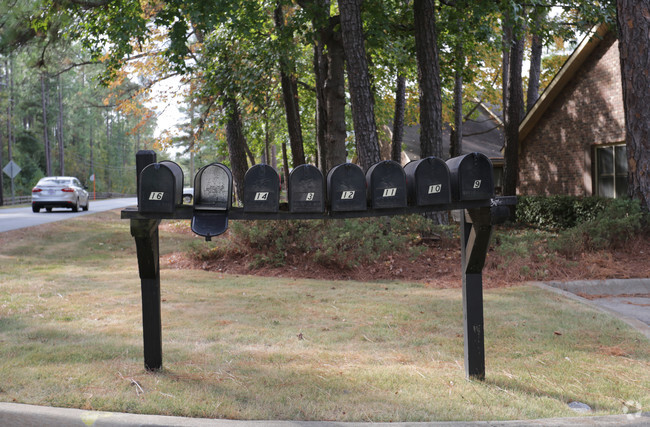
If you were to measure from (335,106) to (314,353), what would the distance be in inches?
365

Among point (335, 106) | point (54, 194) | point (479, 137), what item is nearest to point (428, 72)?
point (335, 106)

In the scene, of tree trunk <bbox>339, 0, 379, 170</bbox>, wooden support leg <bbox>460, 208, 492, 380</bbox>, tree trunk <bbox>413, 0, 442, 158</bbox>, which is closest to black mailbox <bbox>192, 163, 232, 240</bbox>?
wooden support leg <bbox>460, 208, 492, 380</bbox>

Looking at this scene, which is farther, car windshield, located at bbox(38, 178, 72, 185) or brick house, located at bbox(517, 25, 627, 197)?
car windshield, located at bbox(38, 178, 72, 185)

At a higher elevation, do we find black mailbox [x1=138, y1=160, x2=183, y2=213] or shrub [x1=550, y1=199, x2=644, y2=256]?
black mailbox [x1=138, y1=160, x2=183, y2=213]

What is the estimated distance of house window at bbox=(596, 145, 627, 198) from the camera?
1672cm

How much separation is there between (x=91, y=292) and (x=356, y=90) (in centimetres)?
661

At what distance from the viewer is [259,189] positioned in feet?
12.7

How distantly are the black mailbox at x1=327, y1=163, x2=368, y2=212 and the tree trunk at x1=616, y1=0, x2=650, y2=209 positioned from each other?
934 centimetres

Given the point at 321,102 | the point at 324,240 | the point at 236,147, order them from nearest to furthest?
A: the point at 324,240
the point at 321,102
the point at 236,147

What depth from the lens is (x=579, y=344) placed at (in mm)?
5234

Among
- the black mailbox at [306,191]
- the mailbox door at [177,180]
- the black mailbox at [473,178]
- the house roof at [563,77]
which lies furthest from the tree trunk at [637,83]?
the mailbox door at [177,180]

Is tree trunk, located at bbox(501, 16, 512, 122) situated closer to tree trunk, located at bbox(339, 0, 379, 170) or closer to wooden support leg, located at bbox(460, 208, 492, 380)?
tree trunk, located at bbox(339, 0, 379, 170)

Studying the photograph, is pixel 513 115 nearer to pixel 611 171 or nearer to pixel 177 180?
pixel 611 171

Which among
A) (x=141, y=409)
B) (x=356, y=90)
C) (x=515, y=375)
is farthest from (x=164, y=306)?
(x=356, y=90)
